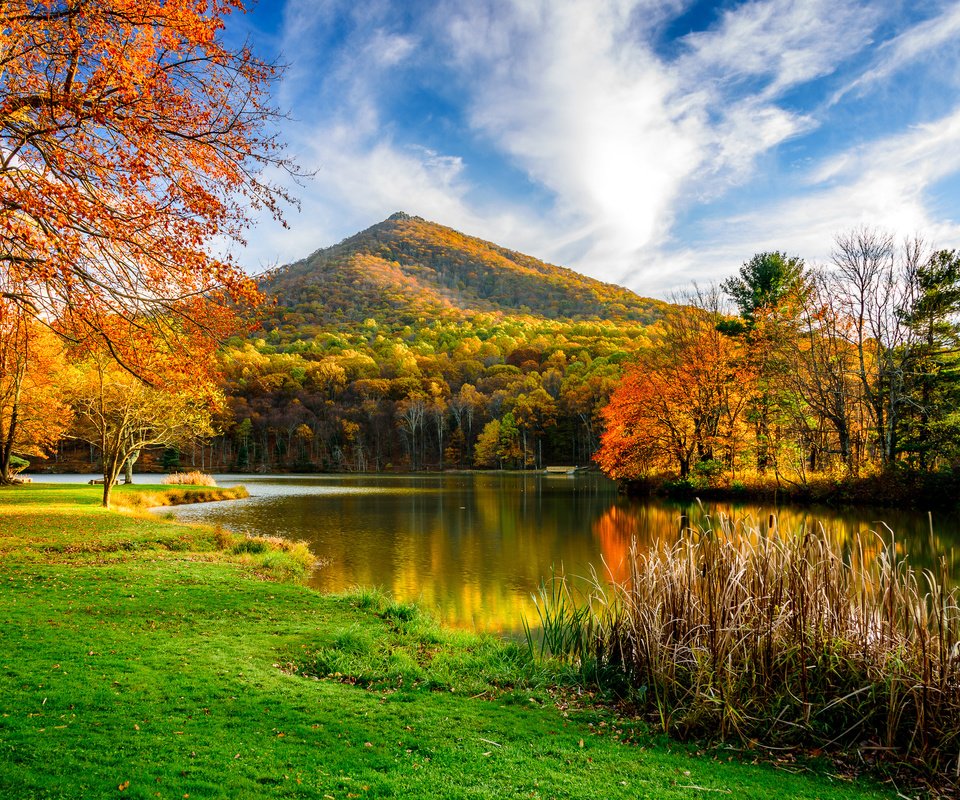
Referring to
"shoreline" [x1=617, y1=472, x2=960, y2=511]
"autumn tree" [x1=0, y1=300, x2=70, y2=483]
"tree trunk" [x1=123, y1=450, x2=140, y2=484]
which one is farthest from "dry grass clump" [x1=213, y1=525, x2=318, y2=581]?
"shoreline" [x1=617, y1=472, x2=960, y2=511]

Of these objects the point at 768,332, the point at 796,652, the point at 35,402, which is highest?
the point at 768,332

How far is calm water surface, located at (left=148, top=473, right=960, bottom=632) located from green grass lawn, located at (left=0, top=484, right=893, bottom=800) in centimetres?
191

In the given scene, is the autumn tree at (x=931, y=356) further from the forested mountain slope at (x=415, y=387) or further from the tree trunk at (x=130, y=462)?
the tree trunk at (x=130, y=462)

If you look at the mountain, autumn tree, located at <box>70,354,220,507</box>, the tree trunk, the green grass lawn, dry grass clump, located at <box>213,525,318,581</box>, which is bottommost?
dry grass clump, located at <box>213,525,318,581</box>

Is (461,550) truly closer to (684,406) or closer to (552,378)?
(684,406)

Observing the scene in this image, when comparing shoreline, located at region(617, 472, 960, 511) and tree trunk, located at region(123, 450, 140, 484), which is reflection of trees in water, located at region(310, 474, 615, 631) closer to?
shoreline, located at region(617, 472, 960, 511)

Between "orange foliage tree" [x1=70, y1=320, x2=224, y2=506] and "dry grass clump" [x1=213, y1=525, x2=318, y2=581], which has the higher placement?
"orange foliage tree" [x1=70, y1=320, x2=224, y2=506]

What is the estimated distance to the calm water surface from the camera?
13273 millimetres

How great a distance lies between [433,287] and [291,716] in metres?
165

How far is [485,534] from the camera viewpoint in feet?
73.4

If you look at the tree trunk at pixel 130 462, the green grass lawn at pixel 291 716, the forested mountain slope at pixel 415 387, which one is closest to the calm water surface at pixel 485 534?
the green grass lawn at pixel 291 716

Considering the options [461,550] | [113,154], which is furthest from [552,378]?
[113,154]

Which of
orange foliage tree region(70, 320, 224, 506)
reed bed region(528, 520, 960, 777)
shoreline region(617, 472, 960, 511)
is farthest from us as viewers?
shoreline region(617, 472, 960, 511)

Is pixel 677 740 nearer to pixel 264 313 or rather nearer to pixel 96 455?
pixel 264 313
